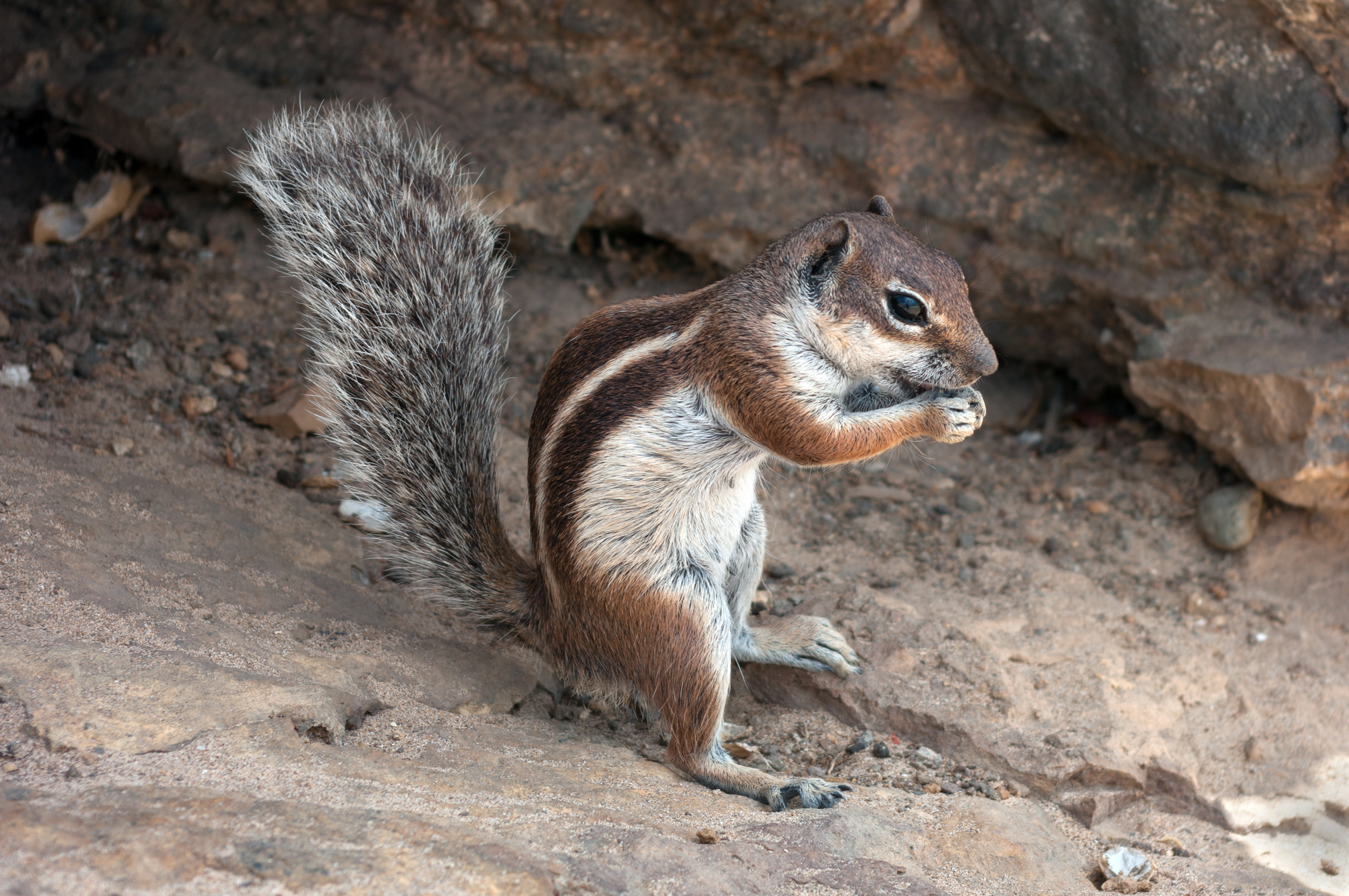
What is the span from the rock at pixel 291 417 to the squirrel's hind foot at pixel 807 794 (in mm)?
2783

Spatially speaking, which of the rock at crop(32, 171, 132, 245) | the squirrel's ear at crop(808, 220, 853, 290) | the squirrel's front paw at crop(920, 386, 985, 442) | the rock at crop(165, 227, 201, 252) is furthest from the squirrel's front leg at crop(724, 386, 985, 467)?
the rock at crop(32, 171, 132, 245)

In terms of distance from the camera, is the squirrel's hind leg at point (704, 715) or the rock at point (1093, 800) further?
the rock at point (1093, 800)

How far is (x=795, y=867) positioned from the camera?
8.61ft

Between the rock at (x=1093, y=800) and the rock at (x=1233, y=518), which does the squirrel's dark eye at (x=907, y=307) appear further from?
the rock at (x=1233, y=518)

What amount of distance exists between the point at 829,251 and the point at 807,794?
1.77 m

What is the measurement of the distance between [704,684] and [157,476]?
94.1 inches

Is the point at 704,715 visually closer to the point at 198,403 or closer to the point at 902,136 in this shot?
the point at 198,403

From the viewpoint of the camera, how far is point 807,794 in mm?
3248

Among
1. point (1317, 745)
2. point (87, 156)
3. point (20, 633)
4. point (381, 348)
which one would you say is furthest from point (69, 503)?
point (1317, 745)

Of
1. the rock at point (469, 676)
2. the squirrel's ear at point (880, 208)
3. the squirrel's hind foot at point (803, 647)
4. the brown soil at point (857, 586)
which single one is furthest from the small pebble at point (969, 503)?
the rock at point (469, 676)

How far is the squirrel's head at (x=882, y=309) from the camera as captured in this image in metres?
3.22

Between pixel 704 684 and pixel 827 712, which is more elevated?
pixel 704 684

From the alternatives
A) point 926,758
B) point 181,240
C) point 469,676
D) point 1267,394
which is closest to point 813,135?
point 1267,394

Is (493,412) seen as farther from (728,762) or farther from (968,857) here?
(968,857)
